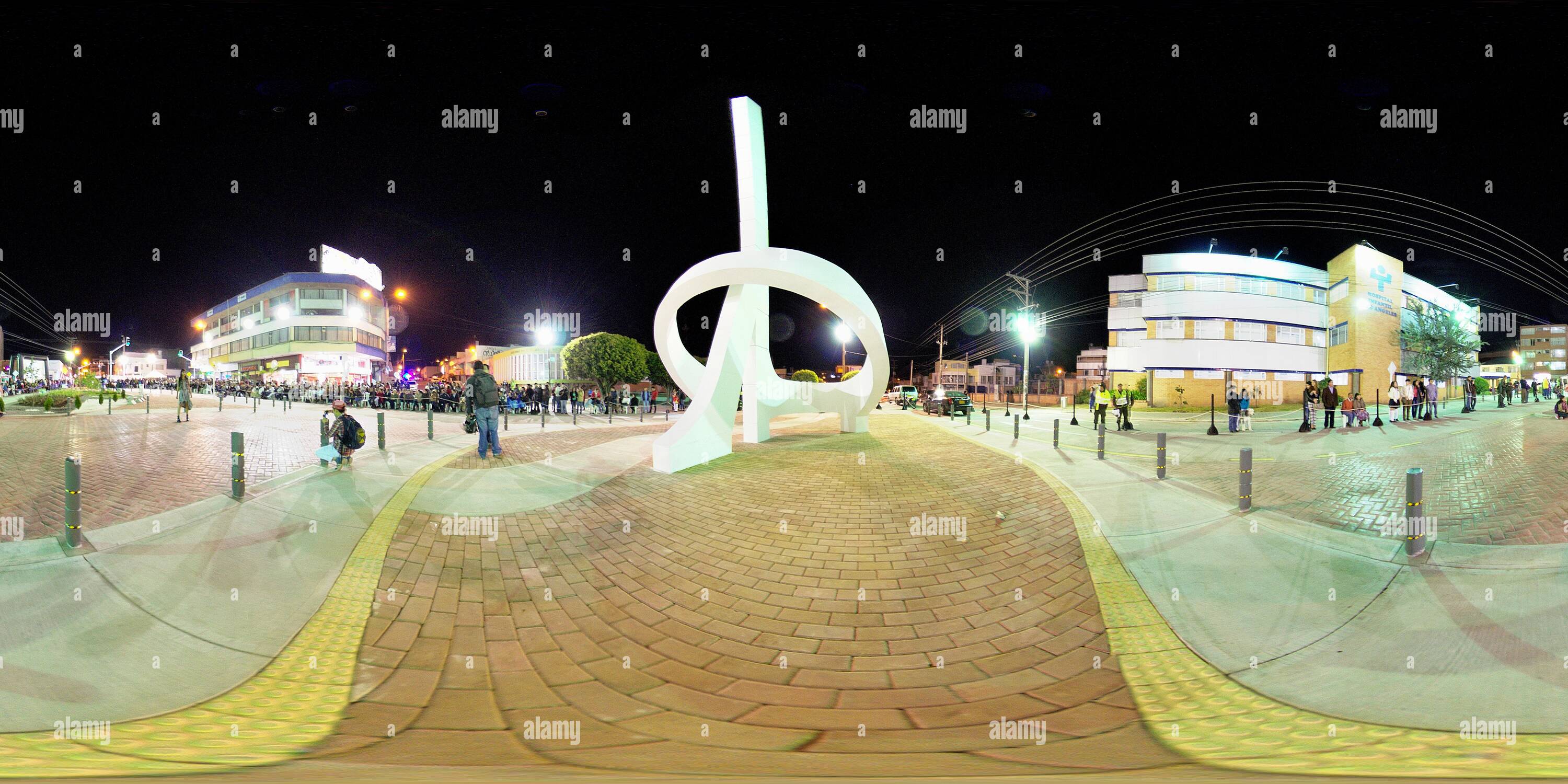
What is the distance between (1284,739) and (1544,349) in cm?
17204

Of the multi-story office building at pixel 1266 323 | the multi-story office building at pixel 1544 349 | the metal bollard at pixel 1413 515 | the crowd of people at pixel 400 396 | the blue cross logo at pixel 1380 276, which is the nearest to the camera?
the metal bollard at pixel 1413 515

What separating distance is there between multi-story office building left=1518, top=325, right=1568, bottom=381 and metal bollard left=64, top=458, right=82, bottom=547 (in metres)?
167

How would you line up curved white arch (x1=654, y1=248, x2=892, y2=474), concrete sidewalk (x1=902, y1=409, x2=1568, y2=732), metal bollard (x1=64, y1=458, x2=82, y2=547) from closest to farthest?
concrete sidewalk (x1=902, y1=409, x2=1568, y2=732)
metal bollard (x1=64, y1=458, x2=82, y2=547)
curved white arch (x1=654, y1=248, x2=892, y2=474)

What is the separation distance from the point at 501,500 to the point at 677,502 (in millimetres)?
2029

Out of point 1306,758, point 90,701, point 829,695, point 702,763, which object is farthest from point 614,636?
point 1306,758

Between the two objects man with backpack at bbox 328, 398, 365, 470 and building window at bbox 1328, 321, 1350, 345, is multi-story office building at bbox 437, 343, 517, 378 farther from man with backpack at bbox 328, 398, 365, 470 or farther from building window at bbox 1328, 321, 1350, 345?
building window at bbox 1328, 321, 1350, 345

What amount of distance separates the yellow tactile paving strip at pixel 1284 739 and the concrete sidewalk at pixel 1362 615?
0.11m

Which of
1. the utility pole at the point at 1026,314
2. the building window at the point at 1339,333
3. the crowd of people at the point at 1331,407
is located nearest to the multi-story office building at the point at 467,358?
the utility pole at the point at 1026,314

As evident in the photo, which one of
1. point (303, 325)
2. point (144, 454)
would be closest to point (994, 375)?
point (303, 325)

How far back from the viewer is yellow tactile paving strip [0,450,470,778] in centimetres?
233

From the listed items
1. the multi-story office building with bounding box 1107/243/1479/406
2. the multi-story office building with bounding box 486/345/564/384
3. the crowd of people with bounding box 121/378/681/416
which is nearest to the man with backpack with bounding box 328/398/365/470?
the crowd of people with bounding box 121/378/681/416

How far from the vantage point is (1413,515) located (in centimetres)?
463

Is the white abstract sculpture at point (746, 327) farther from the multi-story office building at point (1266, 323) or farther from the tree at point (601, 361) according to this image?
the multi-story office building at point (1266, 323)

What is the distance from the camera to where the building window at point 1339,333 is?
120 feet
